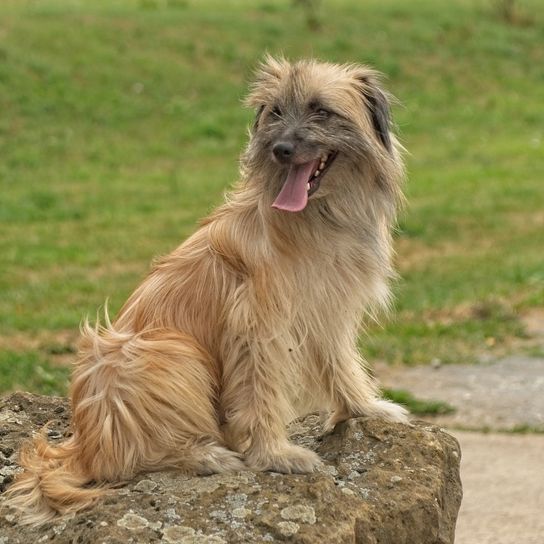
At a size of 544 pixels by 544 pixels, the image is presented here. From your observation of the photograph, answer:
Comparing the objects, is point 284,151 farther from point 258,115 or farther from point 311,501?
point 311,501

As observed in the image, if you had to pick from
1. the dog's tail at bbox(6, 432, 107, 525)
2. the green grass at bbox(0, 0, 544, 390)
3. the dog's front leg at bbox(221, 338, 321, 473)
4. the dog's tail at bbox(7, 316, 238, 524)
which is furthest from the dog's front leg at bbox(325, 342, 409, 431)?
the green grass at bbox(0, 0, 544, 390)

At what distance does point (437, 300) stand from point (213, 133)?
9.24 meters

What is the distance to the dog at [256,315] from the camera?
479cm

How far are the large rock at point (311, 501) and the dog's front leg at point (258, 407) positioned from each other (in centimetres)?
11

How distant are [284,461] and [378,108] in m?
1.66

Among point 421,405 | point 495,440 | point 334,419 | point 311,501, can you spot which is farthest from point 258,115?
point 421,405

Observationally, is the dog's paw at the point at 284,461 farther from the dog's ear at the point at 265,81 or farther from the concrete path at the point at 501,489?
the concrete path at the point at 501,489

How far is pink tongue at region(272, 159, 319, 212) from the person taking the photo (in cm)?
500

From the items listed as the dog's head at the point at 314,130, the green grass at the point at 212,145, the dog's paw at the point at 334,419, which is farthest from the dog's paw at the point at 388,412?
the green grass at the point at 212,145

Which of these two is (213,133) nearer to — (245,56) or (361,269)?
(245,56)

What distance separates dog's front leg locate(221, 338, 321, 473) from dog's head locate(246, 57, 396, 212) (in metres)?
0.65

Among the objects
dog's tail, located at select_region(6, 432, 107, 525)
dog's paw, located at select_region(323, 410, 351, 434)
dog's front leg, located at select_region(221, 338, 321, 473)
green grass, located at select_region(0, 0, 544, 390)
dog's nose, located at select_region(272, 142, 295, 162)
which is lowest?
green grass, located at select_region(0, 0, 544, 390)

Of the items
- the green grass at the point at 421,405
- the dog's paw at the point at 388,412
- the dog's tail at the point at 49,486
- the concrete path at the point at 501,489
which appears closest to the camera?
the dog's tail at the point at 49,486

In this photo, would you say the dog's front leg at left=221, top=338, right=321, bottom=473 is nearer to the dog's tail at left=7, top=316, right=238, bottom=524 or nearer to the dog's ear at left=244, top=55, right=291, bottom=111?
the dog's tail at left=7, top=316, right=238, bottom=524
